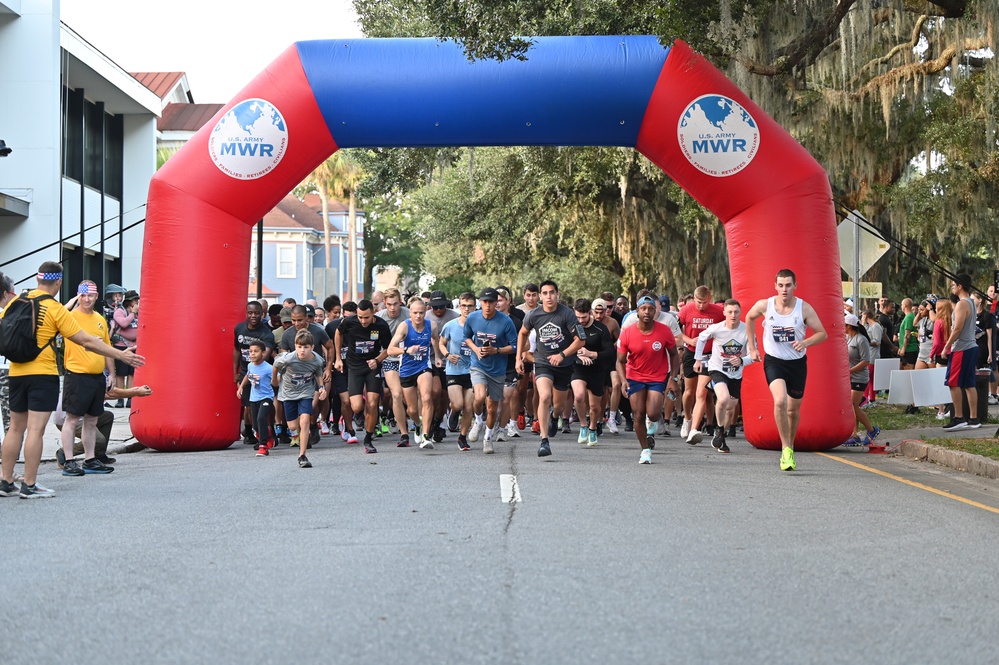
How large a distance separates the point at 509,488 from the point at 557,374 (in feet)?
13.0

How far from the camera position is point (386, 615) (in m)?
5.29

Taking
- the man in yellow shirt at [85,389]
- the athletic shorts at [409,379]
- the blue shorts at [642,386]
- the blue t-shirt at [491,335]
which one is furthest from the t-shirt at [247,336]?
the blue shorts at [642,386]

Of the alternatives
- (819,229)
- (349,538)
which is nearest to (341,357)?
(819,229)

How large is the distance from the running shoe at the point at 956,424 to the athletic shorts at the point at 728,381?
3.36m

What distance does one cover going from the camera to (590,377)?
47.5ft

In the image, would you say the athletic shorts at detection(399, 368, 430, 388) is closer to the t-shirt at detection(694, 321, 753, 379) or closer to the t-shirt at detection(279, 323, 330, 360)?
the t-shirt at detection(279, 323, 330, 360)

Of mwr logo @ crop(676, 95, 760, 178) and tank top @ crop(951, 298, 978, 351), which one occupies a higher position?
mwr logo @ crop(676, 95, 760, 178)

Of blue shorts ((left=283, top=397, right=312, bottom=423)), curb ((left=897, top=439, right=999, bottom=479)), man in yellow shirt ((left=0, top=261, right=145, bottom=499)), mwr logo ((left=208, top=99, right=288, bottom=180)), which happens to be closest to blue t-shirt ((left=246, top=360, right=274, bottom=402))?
blue shorts ((left=283, top=397, right=312, bottom=423))

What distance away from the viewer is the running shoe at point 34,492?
9.72m

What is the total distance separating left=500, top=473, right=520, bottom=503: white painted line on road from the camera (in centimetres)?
916

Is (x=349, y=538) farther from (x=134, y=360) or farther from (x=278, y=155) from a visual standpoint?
(x=278, y=155)

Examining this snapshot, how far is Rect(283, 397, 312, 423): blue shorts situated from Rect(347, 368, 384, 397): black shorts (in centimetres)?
70

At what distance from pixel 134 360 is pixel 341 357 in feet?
16.1

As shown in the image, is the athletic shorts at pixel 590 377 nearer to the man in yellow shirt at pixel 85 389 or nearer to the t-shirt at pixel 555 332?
the t-shirt at pixel 555 332
